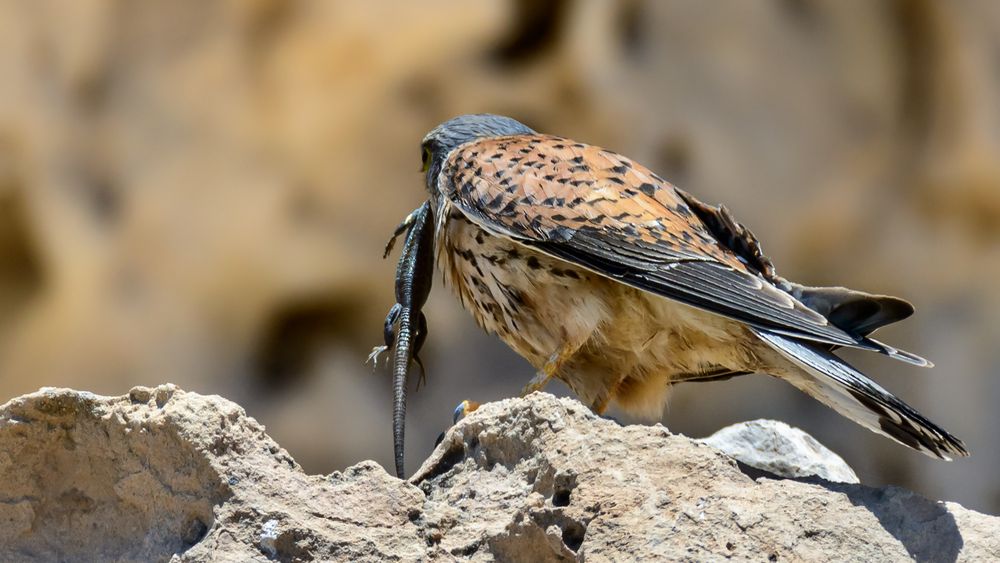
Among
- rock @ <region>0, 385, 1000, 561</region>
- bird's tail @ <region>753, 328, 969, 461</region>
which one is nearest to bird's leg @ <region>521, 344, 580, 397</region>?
bird's tail @ <region>753, 328, 969, 461</region>

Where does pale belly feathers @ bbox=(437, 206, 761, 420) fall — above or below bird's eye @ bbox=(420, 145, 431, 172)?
below

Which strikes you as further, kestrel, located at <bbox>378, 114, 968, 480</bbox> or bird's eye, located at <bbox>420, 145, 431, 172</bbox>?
bird's eye, located at <bbox>420, 145, 431, 172</bbox>

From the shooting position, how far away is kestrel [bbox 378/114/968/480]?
273 centimetres

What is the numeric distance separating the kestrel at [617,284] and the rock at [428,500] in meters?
0.47

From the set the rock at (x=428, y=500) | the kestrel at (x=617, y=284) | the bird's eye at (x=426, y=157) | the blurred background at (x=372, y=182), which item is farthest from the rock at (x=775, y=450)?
the blurred background at (x=372, y=182)

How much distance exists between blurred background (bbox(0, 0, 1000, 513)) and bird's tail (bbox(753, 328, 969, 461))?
281 centimetres

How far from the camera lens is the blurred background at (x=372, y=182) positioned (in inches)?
209

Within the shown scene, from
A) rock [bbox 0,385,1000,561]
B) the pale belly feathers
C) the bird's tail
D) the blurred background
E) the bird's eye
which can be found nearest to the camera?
rock [bbox 0,385,1000,561]

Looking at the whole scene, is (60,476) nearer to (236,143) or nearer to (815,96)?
(236,143)

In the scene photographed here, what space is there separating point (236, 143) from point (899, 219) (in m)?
2.92

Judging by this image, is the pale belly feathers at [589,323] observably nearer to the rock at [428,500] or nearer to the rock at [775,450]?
the rock at [775,450]

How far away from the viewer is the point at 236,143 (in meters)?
5.44

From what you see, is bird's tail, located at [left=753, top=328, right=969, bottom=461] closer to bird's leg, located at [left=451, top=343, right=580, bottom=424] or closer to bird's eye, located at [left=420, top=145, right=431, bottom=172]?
bird's leg, located at [left=451, top=343, right=580, bottom=424]

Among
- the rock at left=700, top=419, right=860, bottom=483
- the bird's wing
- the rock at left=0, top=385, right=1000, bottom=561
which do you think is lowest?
the rock at left=700, top=419, right=860, bottom=483
